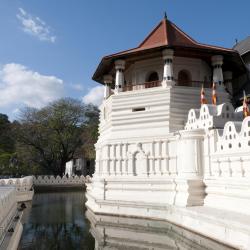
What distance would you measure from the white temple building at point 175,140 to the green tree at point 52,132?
17.9 meters

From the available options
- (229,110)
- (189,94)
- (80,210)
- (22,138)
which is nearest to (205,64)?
(189,94)

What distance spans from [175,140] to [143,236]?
488 centimetres

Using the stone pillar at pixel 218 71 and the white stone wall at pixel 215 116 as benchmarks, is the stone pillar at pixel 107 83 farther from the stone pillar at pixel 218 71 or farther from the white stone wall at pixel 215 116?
the white stone wall at pixel 215 116

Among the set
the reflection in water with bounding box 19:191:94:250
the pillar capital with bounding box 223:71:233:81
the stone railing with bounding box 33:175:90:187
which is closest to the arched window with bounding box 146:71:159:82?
the pillar capital with bounding box 223:71:233:81

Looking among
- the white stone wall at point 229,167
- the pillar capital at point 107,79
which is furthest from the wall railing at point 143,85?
the white stone wall at point 229,167

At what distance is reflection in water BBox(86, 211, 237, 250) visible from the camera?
10227 millimetres

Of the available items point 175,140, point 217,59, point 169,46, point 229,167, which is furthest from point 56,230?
point 217,59

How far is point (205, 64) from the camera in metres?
18.2

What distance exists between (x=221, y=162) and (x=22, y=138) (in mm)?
29677

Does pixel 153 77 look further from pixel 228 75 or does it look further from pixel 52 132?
pixel 52 132

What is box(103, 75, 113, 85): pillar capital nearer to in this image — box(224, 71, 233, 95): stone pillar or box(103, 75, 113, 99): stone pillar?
box(103, 75, 113, 99): stone pillar

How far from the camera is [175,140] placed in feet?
48.9

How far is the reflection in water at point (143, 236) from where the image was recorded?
33.6ft

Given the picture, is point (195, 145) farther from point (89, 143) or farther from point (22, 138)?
point (22, 138)
